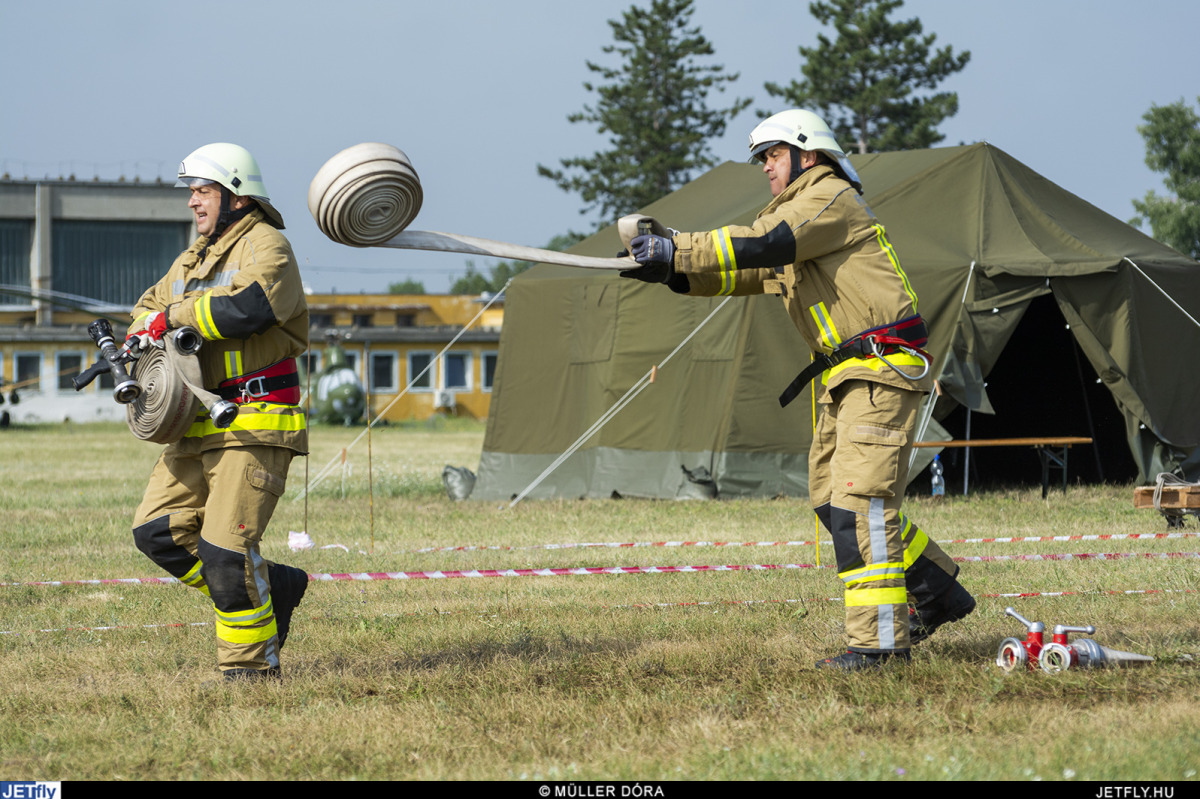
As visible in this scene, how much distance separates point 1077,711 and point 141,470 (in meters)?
16.2

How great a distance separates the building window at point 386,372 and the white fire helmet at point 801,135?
39114mm

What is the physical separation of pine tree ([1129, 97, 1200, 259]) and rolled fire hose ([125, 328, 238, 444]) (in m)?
35.9

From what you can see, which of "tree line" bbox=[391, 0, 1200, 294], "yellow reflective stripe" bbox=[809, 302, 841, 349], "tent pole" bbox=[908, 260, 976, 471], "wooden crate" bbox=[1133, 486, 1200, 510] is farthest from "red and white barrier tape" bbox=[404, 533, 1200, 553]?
"tree line" bbox=[391, 0, 1200, 294]

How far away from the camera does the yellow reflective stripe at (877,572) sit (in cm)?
461

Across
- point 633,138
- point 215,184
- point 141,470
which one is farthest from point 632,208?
point 215,184

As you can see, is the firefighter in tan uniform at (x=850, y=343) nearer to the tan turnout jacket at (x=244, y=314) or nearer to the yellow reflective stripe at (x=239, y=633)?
the tan turnout jacket at (x=244, y=314)

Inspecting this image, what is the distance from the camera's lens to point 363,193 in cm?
464

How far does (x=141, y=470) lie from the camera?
59.3 feet

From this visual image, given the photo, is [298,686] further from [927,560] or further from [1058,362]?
[1058,362]

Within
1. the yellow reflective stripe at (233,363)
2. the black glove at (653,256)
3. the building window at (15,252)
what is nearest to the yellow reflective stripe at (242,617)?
the yellow reflective stripe at (233,363)

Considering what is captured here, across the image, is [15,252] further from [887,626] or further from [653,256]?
[887,626]

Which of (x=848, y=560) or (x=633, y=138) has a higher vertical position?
(x=633, y=138)

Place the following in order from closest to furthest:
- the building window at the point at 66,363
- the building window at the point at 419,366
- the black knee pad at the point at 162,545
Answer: the black knee pad at the point at 162,545, the building window at the point at 66,363, the building window at the point at 419,366

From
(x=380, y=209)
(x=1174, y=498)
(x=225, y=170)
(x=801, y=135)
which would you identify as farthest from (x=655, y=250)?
(x=1174, y=498)
